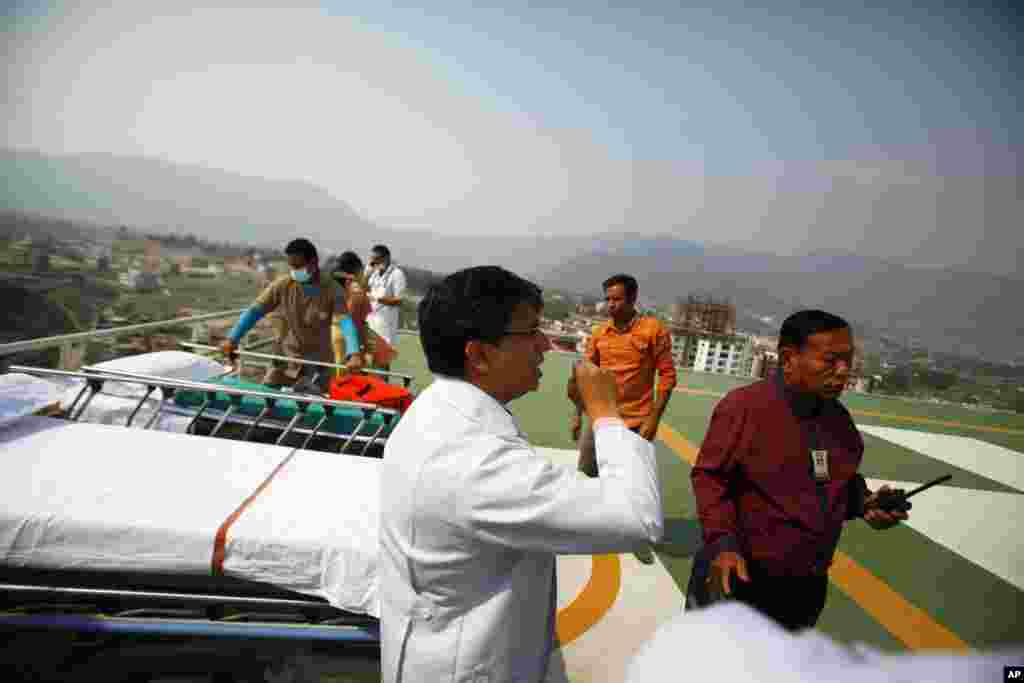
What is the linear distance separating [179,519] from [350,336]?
1.88 m

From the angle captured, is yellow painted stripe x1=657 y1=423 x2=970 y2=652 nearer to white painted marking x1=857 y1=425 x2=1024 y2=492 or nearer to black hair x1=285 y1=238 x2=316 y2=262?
black hair x1=285 y1=238 x2=316 y2=262

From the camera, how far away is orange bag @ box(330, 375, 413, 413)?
9.52ft

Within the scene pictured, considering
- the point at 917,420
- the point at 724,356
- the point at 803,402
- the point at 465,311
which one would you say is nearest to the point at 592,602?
the point at 803,402

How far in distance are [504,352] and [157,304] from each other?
1175 inches

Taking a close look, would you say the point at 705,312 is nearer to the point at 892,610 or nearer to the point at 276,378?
the point at 892,610

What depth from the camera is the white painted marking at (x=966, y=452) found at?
22.2 feet

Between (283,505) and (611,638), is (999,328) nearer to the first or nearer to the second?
(611,638)

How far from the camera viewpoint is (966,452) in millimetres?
7789

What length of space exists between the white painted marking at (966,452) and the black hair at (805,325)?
6.85m

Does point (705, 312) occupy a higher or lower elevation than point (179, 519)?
lower

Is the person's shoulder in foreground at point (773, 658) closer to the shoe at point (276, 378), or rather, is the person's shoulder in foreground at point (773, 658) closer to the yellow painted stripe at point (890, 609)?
the yellow painted stripe at point (890, 609)

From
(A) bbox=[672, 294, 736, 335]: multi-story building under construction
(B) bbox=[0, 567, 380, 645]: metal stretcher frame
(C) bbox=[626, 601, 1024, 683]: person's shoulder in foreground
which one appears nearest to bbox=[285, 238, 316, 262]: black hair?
(B) bbox=[0, 567, 380, 645]: metal stretcher frame

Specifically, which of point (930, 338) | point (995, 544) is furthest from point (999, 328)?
point (995, 544)

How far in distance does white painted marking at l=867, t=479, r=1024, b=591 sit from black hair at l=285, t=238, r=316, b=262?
18.9ft
